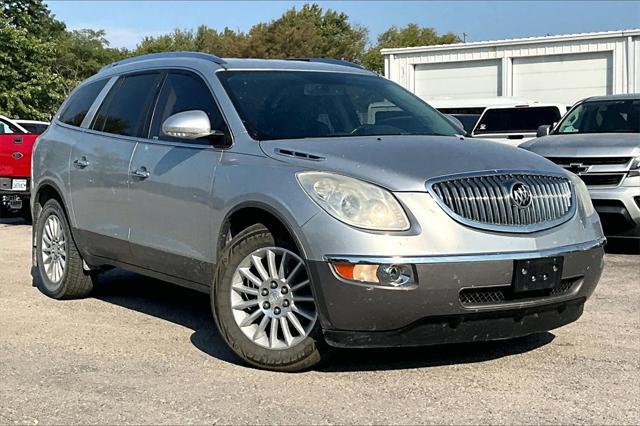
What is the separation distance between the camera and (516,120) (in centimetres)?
1620

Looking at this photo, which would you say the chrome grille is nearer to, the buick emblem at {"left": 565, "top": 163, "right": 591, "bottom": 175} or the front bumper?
the front bumper

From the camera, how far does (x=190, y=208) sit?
5.33m

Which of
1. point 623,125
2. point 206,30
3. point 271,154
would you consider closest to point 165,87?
point 271,154

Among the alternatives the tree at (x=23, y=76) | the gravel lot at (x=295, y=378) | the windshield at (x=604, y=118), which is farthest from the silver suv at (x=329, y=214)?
the tree at (x=23, y=76)

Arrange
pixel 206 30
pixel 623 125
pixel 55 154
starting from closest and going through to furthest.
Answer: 1. pixel 55 154
2. pixel 623 125
3. pixel 206 30

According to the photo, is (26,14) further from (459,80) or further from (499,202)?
(499,202)

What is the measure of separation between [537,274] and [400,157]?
92 centimetres

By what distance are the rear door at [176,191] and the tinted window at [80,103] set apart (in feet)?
3.76

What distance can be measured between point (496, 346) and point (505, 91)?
941 inches

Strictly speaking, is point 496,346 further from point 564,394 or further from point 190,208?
point 190,208

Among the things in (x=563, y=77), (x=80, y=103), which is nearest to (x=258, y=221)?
(x=80, y=103)

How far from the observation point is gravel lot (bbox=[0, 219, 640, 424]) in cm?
407

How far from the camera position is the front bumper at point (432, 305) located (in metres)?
4.30


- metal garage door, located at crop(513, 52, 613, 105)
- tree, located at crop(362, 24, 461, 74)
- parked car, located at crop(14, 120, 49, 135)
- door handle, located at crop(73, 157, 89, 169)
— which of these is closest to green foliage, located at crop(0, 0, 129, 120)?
parked car, located at crop(14, 120, 49, 135)
